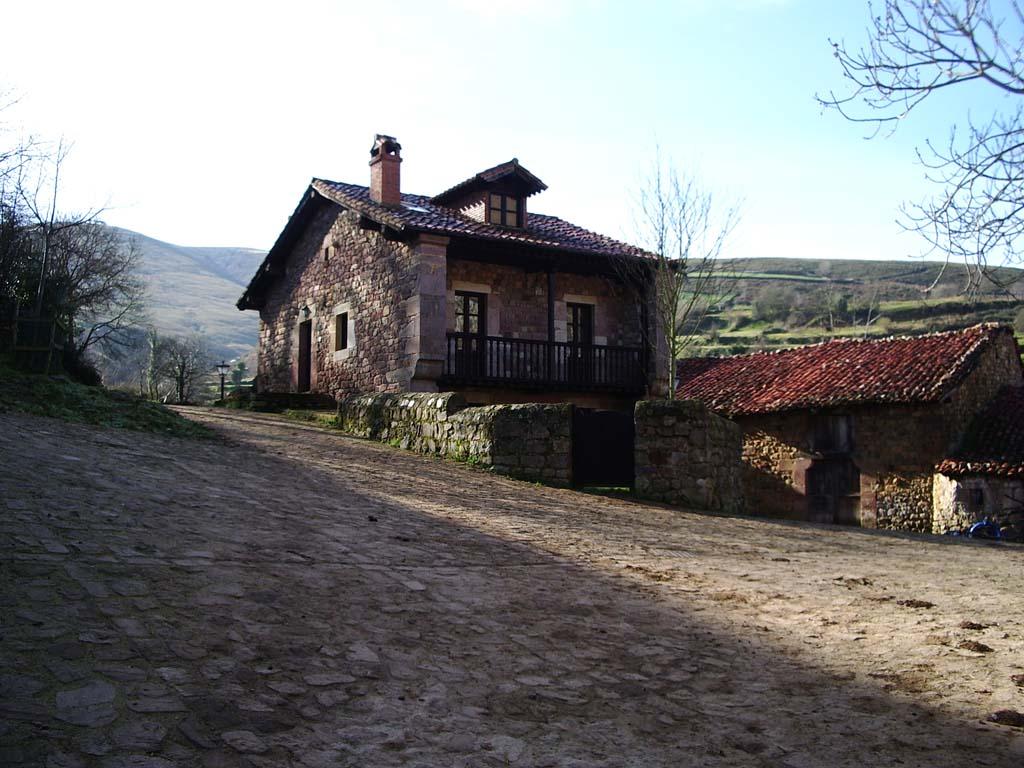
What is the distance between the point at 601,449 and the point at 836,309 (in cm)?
5929

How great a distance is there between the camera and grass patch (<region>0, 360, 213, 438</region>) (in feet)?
36.5

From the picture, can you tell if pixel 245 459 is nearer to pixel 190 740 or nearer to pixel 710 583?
pixel 710 583

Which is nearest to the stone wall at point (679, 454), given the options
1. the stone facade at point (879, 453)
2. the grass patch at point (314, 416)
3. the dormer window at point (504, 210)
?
the grass patch at point (314, 416)

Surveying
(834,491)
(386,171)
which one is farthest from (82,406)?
(834,491)

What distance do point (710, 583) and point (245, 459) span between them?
6.04 metres

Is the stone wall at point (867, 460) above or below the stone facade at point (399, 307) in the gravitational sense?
below

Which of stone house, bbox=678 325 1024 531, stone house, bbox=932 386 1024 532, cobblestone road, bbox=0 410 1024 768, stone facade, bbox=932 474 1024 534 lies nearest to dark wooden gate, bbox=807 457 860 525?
stone house, bbox=678 325 1024 531

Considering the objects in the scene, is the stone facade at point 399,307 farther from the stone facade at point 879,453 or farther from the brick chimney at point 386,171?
the stone facade at point 879,453

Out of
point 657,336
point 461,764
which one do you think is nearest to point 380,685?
point 461,764

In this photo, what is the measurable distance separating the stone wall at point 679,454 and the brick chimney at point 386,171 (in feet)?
29.0

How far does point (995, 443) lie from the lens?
60.8 feet

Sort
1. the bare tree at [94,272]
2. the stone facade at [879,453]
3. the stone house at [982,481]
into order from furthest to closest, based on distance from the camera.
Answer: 1. the bare tree at [94,272]
2. the stone facade at [879,453]
3. the stone house at [982,481]

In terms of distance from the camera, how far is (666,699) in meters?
4.12

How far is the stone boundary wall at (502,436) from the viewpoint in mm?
12164
